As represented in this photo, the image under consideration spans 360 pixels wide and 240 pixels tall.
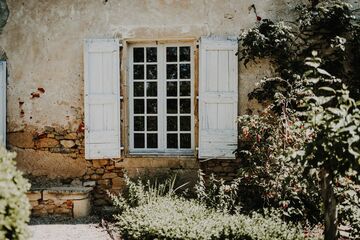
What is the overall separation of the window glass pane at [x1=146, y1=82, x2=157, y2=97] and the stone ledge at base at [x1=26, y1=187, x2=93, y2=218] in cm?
180

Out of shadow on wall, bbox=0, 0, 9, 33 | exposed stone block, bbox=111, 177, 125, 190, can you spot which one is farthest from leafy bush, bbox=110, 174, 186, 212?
shadow on wall, bbox=0, 0, 9, 33

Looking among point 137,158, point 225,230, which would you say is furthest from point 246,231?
point 137,158

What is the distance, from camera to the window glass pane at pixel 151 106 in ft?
21.8

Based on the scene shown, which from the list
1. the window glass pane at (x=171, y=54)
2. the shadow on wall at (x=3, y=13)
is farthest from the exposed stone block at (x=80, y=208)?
the shadow on wall at (x=3, y=13)

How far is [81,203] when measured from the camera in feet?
19.9

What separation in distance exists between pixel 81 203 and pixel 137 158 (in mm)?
1063

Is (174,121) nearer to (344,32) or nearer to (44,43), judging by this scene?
(44,43)

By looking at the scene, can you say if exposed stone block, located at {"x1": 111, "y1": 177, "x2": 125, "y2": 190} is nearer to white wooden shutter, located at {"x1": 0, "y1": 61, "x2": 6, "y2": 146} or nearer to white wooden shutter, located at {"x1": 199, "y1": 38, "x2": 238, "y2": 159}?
white wooden shutter, located at {"x1": 199, "y1": 38, "x2": 238, "y2": 159}

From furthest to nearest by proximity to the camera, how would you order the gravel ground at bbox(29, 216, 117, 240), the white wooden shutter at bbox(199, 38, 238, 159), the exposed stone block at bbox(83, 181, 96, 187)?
the exposed stone block at bbox(83, 181, 96, 187)
the white wooden shutter at bbox(199, 38, 238, 159)
the gravel ground at bbox(29, 216, 117, 240)

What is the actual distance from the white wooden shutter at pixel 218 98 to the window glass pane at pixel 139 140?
3.25 feet

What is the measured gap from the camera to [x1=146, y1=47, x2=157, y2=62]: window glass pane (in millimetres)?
6629

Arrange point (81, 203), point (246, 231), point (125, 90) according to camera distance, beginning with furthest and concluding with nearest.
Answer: point (125, 90), point (81, 203), point (246, 231)

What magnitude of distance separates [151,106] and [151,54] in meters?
0.83

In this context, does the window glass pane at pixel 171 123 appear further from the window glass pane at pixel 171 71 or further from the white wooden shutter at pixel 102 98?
the white wooden shutter at pixel 102 98
